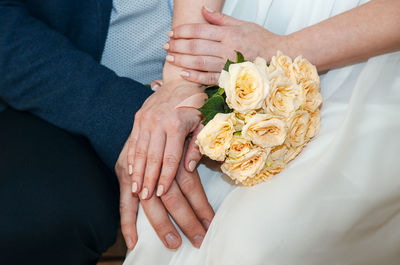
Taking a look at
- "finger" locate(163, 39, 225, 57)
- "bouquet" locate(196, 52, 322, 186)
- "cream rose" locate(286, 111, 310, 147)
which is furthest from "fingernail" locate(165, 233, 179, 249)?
"finger" locate(163, 39, 225, 57)

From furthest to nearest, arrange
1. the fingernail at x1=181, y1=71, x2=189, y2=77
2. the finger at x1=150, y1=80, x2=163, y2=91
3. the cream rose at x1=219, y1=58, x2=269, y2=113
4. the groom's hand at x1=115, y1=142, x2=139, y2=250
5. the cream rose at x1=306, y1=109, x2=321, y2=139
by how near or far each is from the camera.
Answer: the finger at x1=150, y1=80, x2=163, y2=91, the fingernail at x1=181, y1=71, x2=189, y2=77, the groom's hand at x1=115, y1=142, x2=139, y2=250, the cream rose at x1=306, y1=109, x2=321, y2=139, the cream rose at x1=219, y1=58, x2=269, y2=113

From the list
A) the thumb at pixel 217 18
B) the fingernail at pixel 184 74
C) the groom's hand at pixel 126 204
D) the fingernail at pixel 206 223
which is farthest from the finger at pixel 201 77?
the fingernail at pixel 206 223

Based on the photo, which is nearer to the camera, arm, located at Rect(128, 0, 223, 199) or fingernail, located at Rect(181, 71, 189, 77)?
arm, located at Rect(128, 0, 223, 199)

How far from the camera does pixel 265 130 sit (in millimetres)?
739

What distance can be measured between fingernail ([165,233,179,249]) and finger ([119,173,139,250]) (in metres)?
0.08

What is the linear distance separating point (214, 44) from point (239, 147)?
0.36m

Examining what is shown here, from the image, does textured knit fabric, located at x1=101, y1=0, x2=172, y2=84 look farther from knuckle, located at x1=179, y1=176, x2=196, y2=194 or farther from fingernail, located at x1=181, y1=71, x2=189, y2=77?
knuckle, located at x1=179, y1=176, x2=196, y2=194

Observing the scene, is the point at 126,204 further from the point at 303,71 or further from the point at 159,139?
the point at 303,71

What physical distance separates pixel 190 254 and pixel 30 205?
37cm

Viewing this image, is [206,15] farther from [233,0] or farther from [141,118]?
[141,118]

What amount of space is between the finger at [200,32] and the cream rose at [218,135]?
1.11 ft

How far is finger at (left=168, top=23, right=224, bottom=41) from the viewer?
40.3 inches

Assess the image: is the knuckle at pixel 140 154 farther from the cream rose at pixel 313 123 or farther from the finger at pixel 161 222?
the cream rose at pixel 313 123

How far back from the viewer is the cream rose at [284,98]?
0.75 metres
